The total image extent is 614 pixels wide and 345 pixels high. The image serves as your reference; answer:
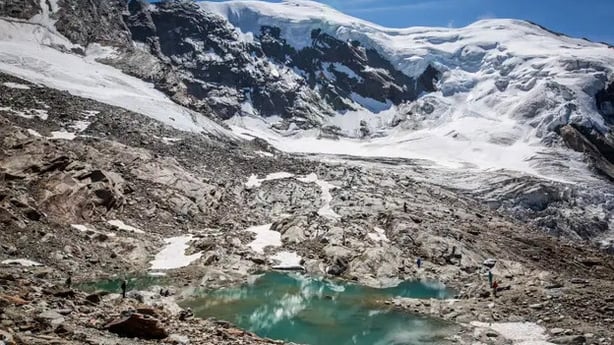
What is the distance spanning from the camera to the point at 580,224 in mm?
103625

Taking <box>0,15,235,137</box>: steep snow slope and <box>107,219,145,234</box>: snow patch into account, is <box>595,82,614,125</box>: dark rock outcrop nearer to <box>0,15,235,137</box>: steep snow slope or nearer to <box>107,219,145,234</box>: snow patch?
<box>0,15,235,137</box>: steep snow slope

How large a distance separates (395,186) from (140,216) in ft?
161

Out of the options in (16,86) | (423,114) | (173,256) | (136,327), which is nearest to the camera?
(136,327)

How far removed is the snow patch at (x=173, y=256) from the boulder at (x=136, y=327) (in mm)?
28612

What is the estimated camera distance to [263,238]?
6072cm

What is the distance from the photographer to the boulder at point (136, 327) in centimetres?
1864

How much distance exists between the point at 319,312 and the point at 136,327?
22.6 metres

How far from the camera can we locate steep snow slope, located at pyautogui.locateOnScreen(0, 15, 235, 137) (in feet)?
309

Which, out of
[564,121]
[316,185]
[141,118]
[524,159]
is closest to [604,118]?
[564,121]

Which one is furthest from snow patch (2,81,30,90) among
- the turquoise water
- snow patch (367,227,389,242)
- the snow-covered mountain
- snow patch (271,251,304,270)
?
snow patch (367,227,389,242)

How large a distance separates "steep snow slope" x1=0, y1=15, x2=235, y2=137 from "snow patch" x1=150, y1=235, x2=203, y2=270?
141 ft

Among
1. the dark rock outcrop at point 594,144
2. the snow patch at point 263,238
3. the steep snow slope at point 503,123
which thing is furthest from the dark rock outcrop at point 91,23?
the dark rock outcrop at point 594,144

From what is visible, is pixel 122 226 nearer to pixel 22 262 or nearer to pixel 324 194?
pixel 22 262

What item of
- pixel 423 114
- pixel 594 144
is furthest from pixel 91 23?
pixel 594 144
